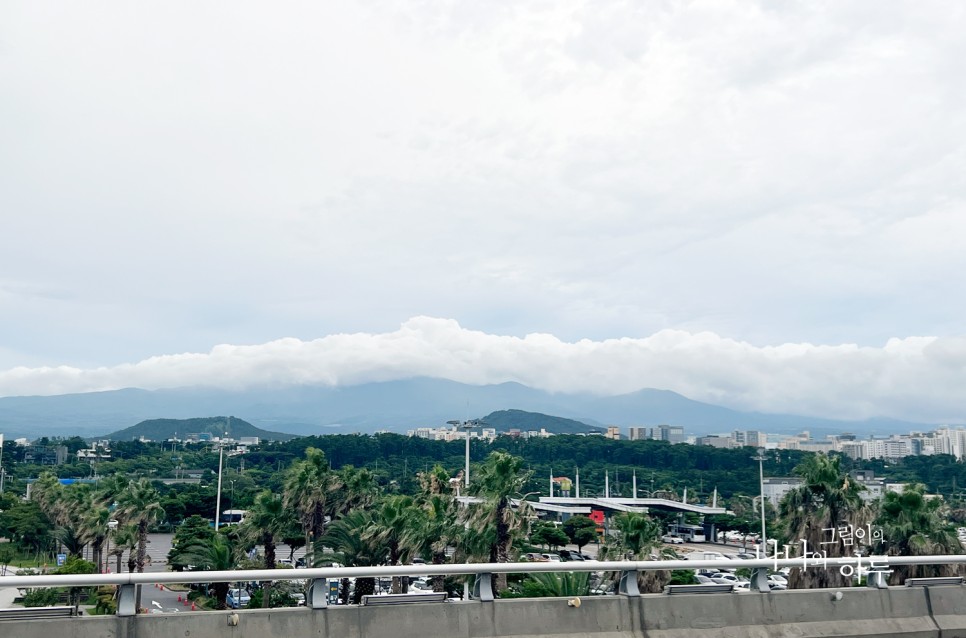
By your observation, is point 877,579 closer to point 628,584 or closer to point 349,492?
point 628,584

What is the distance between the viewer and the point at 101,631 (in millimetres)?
7336

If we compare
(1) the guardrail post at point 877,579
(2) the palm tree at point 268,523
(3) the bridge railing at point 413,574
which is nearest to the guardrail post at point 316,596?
(3) the bridge railing at point 413,574

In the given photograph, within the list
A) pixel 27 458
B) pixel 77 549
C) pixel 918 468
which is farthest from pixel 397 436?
pixel 77 549

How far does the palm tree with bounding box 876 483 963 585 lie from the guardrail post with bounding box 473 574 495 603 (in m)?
27.4

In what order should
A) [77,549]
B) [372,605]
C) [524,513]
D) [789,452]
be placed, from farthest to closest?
[789,452] < [77,549] < [524,513] < [372,605]

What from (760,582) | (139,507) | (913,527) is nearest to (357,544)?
(913,527)

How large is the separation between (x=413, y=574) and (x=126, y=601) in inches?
101

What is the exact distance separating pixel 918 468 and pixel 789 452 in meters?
27.2

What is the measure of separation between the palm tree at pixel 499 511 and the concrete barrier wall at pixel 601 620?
28.6 m

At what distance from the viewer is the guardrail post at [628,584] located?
348 inches

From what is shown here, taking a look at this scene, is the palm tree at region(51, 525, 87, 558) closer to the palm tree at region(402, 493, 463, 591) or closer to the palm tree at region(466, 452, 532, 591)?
the palm tree at region(402, 493, 463, 591)

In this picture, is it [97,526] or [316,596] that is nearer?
[316,596]

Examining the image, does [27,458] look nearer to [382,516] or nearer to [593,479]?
[593,479]

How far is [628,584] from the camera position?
888cm
